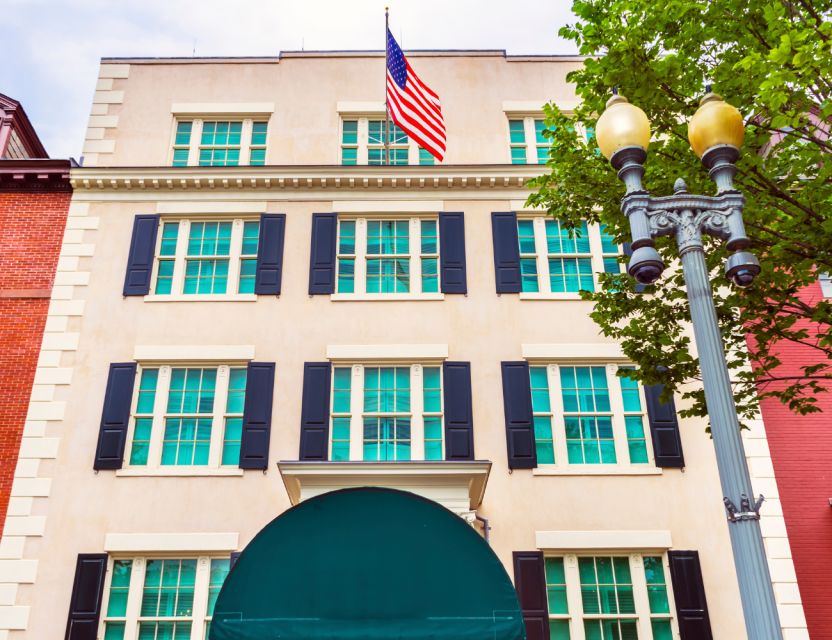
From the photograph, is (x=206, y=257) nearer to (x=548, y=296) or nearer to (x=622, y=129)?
(x=548, y=296)

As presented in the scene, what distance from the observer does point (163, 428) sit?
13484 mm

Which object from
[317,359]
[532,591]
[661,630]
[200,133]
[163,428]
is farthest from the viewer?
[200,133]

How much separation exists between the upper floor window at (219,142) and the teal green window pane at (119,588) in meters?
8.49

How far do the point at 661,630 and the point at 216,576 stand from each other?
7361 millimetres

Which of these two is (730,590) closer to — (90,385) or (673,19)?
(673,19)

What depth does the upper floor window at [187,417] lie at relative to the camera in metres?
13.3

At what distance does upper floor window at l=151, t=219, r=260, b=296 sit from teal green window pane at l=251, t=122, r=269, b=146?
2.24 metres

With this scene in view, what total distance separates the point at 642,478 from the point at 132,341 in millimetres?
9827

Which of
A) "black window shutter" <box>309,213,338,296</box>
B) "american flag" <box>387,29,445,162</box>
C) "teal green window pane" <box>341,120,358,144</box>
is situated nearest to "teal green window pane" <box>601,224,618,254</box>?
"american flag" <box>387,29,445,162</box>

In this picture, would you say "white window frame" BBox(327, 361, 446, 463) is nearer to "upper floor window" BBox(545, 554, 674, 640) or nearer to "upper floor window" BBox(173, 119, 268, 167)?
"upper floor window" BBox(545, 554, 674, 640)

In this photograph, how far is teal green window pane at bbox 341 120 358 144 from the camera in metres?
16.8

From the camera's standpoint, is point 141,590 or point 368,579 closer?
point 368,579

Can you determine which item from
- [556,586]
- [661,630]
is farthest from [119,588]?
[661,630]

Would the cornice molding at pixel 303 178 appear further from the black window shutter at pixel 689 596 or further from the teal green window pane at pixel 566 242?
the black window shutter at pixel 689 596
